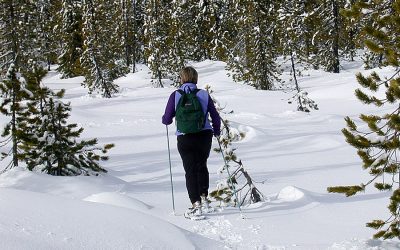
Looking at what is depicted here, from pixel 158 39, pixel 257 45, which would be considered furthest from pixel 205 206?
pixel 158 39

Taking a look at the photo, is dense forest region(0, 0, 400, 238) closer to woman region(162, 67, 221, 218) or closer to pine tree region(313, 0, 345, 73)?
pine tree region(313, 0, 345, 73)

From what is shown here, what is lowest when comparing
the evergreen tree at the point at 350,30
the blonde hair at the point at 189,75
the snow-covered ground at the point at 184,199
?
the snow-covered ground at the point at 184,199

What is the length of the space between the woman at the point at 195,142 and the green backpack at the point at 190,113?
40 millimetres

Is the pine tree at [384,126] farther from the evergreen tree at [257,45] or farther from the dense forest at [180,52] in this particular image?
the evergreen tree at [257,45]

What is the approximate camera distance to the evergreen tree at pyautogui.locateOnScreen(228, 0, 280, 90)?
78.3 ft

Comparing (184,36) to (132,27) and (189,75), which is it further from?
(189,75)

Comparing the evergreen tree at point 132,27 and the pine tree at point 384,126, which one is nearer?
the pine tree at point 384,126

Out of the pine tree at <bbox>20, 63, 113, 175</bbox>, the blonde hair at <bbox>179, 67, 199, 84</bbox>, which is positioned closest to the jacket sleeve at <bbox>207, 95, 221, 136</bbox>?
the blonde hair at <bbox>179, 67, 199, 84</bbox>

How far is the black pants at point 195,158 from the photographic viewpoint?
552 centimetres

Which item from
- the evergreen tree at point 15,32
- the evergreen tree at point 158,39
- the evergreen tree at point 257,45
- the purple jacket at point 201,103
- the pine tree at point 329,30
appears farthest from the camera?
the evergreen tree at point 158,39

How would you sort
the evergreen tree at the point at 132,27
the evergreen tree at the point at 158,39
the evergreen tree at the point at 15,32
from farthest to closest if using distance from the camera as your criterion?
the evergreen tree at the point at 132,27, the evergreen tree at the point at 158,39, the evergreen tree at the point at 15,32

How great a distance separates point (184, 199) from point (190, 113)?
195 cm

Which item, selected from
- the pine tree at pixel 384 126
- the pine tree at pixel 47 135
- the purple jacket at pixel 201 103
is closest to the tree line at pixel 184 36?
the pine tree at pixel 47 135

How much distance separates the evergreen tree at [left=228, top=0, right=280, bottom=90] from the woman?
18.4m
